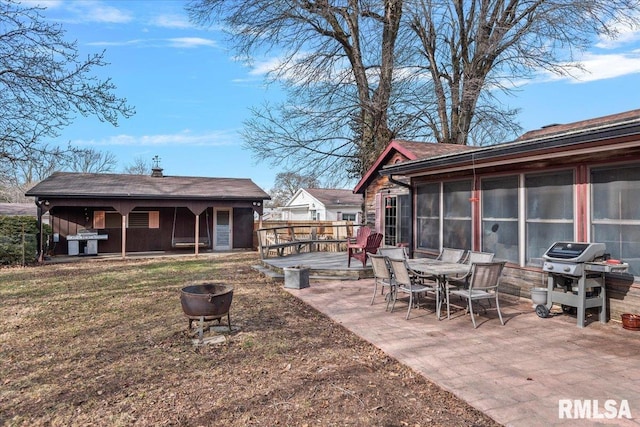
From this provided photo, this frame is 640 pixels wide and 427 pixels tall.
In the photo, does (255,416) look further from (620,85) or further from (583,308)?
(620,85)

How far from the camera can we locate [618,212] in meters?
4.60

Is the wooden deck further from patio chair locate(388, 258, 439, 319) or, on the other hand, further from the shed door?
the shed door

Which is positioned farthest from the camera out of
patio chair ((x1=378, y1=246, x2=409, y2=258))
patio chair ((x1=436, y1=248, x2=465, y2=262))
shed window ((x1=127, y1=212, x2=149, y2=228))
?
shed window ((x1=127, y1=212, x2=149, y2=228))

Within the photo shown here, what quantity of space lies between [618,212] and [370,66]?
12.4 metres

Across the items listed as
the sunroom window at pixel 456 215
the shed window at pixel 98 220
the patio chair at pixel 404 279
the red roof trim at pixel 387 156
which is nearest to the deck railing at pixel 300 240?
the red roof trim at pixel 387 156

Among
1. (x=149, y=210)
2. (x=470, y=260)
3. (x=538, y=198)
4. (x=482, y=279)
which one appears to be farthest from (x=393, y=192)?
(x=149, y=210)

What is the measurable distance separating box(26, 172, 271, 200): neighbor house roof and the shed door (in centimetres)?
125

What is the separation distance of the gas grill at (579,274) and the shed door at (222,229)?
1422 cm

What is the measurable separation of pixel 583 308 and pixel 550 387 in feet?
6.86

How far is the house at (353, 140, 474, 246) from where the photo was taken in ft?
32.0

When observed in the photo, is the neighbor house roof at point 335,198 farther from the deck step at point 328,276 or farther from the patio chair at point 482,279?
the patio chair at point 482,279

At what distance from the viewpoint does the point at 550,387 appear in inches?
118

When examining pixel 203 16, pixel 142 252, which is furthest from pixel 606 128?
pixel 142 252

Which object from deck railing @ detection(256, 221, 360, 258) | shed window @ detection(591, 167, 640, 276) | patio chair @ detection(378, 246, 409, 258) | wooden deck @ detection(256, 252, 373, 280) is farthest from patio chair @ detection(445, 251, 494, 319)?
deck railing @ detection(256, 221, 360, 258)
